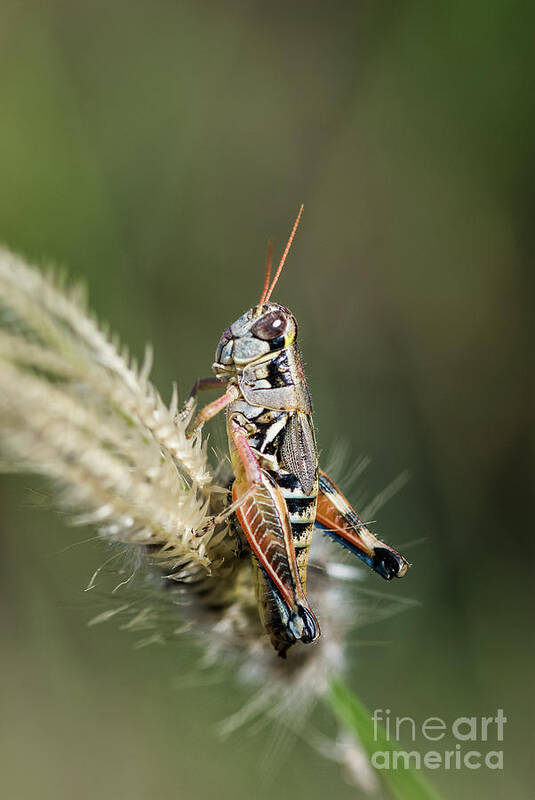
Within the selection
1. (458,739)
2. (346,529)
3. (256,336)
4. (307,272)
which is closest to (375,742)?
(346,529)

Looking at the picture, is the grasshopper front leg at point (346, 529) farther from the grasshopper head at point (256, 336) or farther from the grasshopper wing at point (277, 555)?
the grasshopper head at point (256, 336)

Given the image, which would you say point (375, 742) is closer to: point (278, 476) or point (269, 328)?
point (278, 476)

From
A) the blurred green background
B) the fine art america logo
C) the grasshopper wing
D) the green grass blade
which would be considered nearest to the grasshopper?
the grasshopper wing

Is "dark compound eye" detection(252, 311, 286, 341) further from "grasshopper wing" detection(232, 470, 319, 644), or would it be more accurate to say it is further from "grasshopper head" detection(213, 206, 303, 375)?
"grasshopper wing" detection(232, 470, 319, 644)

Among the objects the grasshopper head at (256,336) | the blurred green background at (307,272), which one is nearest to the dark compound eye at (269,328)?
the grasshopper head at (256,336)

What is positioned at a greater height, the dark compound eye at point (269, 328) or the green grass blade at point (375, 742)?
the dark compound eye at point (269, 328)

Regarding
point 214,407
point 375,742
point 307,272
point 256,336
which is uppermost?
point 307,272
